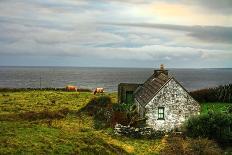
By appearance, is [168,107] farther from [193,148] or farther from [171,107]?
[193,148]

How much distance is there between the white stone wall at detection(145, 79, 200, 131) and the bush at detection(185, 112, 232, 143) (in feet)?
15.6

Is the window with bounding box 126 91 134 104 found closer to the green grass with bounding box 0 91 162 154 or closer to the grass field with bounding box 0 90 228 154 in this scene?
the grass field with bounding box 0 90 228 154

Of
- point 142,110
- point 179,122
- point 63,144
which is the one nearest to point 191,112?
point 179,122

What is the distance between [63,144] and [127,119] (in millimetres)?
13130

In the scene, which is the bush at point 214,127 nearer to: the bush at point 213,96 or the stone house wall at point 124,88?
the stone house wall at point 124,88

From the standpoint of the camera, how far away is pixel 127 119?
3941cm

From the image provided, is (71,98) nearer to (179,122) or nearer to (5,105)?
(5,105)

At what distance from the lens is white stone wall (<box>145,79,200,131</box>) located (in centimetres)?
3875

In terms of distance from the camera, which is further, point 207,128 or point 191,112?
point 191,112

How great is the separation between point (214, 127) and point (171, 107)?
6.26m

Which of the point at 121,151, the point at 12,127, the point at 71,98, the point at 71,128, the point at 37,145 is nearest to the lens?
the point at 37,145

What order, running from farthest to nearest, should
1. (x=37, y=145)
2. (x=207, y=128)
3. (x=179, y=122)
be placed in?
(x=179, y=122) → (x=207, y=128) → (x=37, y=145)

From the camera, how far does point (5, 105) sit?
50.7 m

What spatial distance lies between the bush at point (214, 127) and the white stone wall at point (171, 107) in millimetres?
4748
